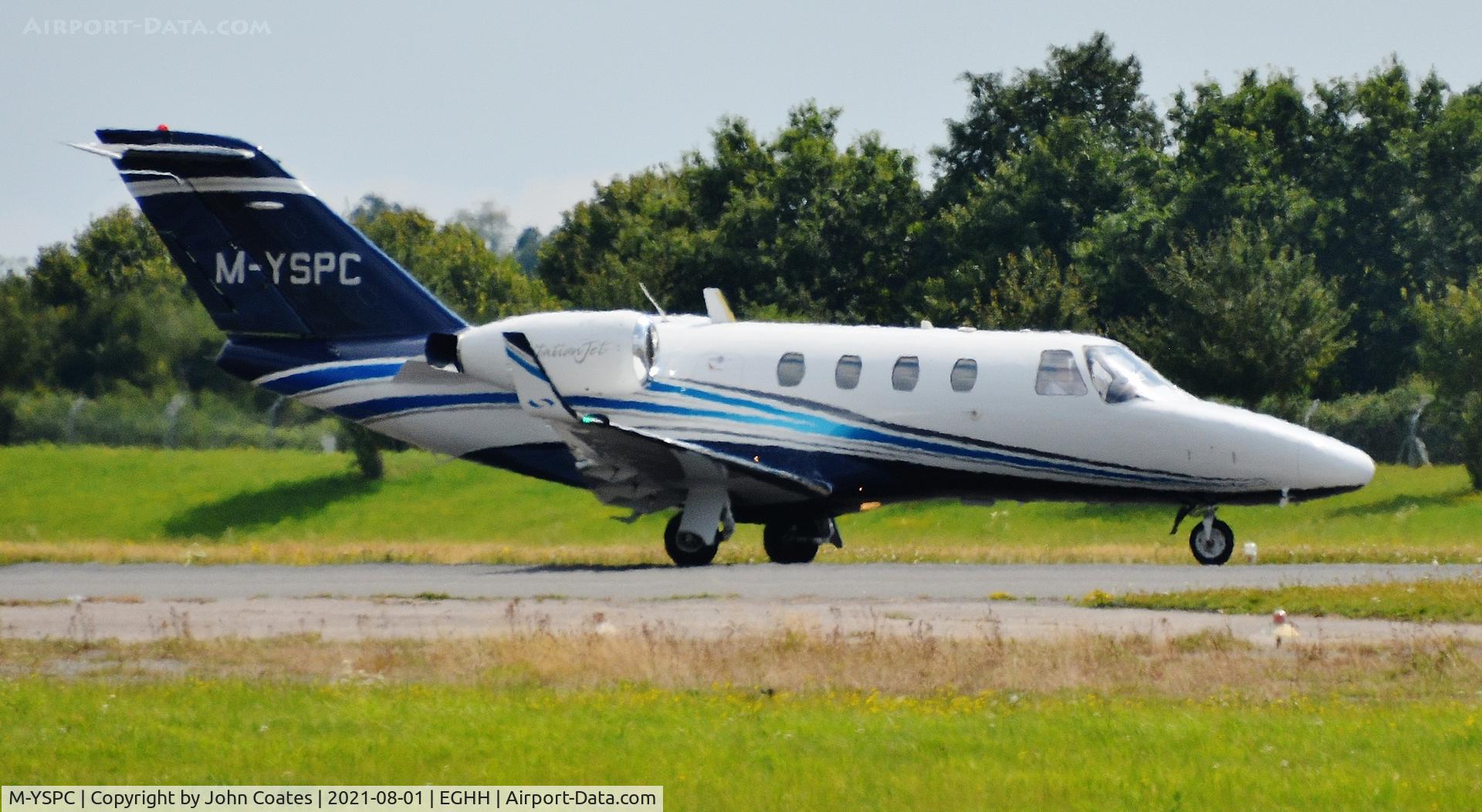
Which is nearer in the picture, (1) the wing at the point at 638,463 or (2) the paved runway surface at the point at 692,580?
(2) the paved runway surface at the point at 692,580

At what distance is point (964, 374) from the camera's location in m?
25.0

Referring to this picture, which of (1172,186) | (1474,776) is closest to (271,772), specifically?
(1474,776)

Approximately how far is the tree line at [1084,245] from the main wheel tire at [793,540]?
15.9m

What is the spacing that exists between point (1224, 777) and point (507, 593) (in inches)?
456

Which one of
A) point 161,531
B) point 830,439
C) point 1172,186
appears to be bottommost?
point 161,531

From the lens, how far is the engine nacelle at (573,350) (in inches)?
989

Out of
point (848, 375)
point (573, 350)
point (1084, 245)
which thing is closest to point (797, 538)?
point (848, 375)

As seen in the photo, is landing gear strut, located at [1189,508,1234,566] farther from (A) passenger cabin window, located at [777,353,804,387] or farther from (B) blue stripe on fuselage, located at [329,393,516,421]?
(B) blue stripe on fuselage, located at [329,393,516,421]

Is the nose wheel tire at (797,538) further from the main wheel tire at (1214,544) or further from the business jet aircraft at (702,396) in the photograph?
the main wheel tire at (1214,544)

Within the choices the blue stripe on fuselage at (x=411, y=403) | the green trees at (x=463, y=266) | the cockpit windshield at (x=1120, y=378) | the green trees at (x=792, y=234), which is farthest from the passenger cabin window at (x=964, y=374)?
the green trees at (x=463, y=266)

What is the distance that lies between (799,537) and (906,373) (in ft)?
9.96

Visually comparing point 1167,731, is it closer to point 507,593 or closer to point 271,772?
point 271,772

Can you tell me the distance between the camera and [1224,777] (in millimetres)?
10383

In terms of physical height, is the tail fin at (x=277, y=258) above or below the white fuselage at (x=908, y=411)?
above
